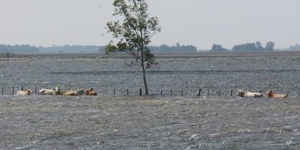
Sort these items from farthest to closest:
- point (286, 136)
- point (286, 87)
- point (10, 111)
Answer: point (286, 87)
point (10, 111)
point (286, 136)

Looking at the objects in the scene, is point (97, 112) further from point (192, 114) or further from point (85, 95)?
point (85, 95)

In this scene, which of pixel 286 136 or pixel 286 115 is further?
pixel 286 115

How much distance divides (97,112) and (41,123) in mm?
7863

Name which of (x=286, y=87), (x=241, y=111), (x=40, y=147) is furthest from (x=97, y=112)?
(x=286, y=87)

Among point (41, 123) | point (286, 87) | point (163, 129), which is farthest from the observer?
point (286, 87)

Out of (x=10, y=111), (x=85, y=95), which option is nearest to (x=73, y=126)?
(x=10, y=111)

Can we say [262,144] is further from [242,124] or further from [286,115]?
[286,115]

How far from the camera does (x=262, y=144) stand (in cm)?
3634

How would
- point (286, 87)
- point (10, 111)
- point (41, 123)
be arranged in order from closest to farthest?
point (41, 123), point (10, 111), point (286, 87)

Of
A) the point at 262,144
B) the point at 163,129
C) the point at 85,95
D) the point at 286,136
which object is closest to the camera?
the point at 262,144

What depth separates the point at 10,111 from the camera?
56.4 metres

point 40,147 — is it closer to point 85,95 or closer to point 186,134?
point 186,134

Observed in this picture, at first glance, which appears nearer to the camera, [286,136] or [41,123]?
[286,136]

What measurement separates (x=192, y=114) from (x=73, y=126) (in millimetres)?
10251
